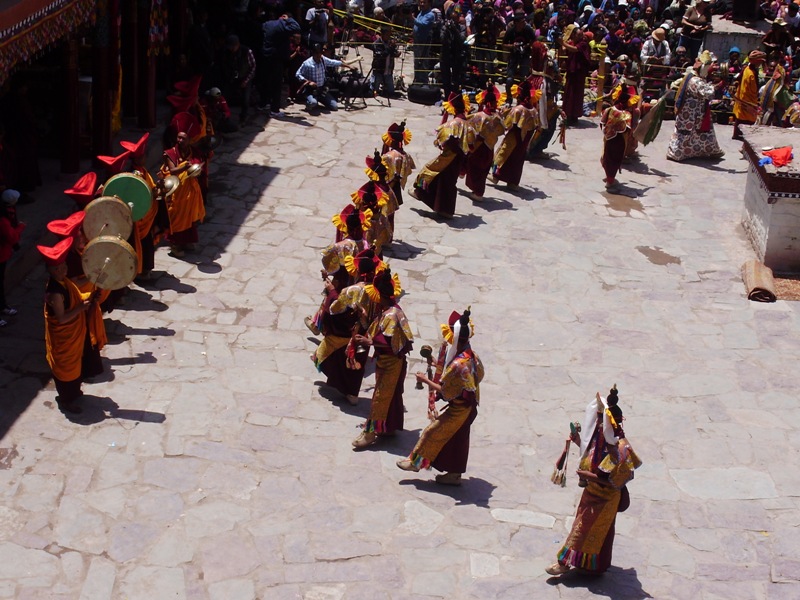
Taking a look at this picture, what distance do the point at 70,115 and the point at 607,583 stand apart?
902 centimetres

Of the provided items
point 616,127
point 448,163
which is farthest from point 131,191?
point 616,127

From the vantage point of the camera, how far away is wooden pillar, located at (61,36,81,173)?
1399cm

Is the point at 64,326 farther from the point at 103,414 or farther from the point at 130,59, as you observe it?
the point at 130,59

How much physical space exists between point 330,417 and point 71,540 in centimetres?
282

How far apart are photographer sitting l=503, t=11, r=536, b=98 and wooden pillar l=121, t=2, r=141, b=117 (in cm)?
693

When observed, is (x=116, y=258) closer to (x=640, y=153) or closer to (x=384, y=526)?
(x=384, y=526)

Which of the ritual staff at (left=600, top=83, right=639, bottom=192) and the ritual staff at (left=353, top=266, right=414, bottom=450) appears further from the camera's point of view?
the ritual staff at (left=600, top=83, right=639, bottom=192)

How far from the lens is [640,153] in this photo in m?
19.2

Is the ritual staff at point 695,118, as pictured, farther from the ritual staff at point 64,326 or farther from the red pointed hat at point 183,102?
the ritual staff at point 64,326

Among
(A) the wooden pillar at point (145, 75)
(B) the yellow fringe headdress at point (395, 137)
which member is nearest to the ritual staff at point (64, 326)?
(B) the yellow fringe headdress at point (395, 137)

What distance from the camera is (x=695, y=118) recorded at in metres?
18.6

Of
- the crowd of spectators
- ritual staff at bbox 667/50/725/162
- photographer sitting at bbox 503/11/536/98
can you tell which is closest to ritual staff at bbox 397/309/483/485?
the crowd of spectators

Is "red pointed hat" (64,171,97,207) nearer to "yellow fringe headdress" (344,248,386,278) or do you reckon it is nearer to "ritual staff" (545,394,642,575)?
"yellow fringe headdress" (344,248,386,278)

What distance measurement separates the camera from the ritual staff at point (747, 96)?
64.8ft
